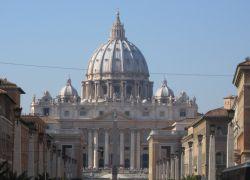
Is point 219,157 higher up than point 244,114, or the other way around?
point 244,114

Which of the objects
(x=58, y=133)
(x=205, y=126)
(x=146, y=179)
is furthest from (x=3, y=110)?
(x=146, y=179)

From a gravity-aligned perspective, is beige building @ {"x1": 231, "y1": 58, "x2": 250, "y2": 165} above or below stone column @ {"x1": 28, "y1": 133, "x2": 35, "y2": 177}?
above

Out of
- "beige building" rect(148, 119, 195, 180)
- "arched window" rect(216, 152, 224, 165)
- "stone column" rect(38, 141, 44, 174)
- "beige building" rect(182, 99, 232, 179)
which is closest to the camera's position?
"stone column" rect(38, 141, 44, 174)

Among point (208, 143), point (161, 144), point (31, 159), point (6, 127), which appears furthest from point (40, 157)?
point (161, 144)

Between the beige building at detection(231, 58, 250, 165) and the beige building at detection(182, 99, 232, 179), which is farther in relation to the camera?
the beige building at detection(182, 99, 232, 179)

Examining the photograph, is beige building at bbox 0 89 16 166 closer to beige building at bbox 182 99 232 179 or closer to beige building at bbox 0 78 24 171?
beige building at bbox 0 78 24 171

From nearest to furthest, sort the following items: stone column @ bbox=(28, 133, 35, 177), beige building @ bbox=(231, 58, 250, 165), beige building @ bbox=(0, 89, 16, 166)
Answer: beige building @ bbox=(0, 89, 16, 166)
stone column @ bbox=(28, 133, 35, 177)
beige building @ bbox=(231, 58, 250, 165)

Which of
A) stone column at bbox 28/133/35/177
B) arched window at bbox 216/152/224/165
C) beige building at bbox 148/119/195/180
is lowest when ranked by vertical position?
stone column at bbox 28/133/35/177

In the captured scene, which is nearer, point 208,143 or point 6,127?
point 6,127

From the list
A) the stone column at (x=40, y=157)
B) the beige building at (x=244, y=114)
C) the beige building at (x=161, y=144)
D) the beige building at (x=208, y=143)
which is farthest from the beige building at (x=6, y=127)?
the beige building at (x=161, y=144)

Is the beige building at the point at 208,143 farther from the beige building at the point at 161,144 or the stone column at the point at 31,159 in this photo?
the beige building at the point at 161,144

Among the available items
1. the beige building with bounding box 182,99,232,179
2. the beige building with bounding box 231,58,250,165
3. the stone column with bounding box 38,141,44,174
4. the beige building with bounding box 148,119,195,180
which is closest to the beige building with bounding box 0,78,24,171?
the stone column with bounding box 38,141,44,174

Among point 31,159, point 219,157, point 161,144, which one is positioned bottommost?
point 31,159

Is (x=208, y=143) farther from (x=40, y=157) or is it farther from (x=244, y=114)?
(x=244, y=114)
